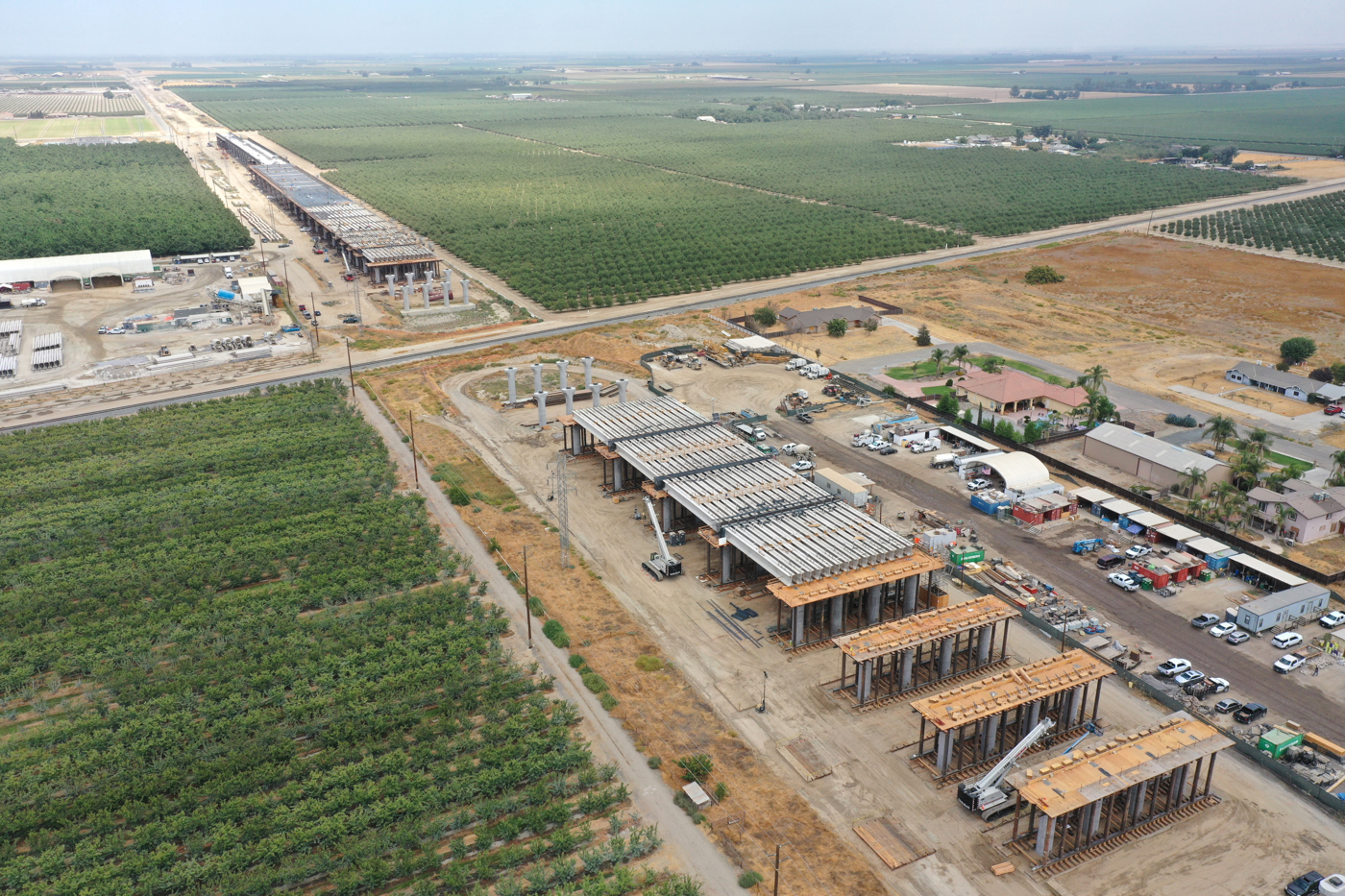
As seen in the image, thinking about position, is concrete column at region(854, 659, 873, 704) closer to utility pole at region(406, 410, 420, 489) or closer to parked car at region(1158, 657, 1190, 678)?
parked car at region(1158, 657, 1190, 678)

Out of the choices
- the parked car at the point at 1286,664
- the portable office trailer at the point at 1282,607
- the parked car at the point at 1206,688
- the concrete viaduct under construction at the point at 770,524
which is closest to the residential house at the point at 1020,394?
the concrete viaduct under construction at the point at 770,524

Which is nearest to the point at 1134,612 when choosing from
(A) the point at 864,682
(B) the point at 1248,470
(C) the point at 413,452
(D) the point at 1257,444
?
(A) the point at 864,682

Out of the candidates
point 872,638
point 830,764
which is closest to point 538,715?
point 830,764

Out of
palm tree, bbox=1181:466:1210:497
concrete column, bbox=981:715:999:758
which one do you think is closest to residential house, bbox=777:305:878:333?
palm tree, bbox=1181:466:1210:497

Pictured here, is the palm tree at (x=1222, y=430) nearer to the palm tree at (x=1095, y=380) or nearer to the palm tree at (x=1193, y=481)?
the palm tree at (x=1193, y=481)

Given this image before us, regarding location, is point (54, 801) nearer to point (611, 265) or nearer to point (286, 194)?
point (611, 265)
